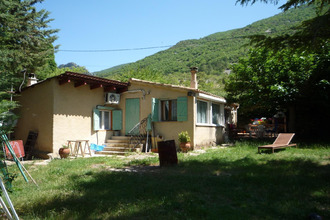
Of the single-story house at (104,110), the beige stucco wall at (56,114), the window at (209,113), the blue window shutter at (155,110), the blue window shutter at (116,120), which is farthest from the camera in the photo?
the blue window shutter at (116,120)

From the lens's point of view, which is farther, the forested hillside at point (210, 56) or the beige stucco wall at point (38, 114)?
the forested hillside at point (210, 56)

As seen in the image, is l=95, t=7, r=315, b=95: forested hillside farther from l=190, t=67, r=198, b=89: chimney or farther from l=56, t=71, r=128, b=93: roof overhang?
l=56, t=71, r=128, b=93: roof overhang

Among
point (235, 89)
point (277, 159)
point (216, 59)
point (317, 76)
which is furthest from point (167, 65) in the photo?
point (277, 159)

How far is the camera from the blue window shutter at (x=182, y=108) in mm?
11812

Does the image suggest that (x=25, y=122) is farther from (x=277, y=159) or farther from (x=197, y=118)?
(x=277, y=159)

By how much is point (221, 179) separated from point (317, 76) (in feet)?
33.5

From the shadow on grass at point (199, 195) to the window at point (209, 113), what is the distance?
5854 mm

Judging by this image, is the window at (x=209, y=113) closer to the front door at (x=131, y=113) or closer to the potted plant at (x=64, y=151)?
the front door at (x=131, y=113)

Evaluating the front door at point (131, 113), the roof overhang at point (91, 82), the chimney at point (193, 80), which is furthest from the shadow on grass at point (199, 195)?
the chimney at point (193, 80)

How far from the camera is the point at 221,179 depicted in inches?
229

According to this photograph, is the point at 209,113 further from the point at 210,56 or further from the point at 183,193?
the point at 210,56

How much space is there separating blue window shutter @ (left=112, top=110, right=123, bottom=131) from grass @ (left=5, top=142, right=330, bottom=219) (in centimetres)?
609

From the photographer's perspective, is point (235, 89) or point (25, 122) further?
point (235, 89)

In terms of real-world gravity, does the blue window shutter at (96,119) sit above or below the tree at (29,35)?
below
